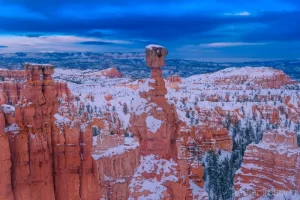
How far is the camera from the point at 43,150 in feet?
24.9

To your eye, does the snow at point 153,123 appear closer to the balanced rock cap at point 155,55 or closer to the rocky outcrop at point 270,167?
the balanced rock cap at point 155,55

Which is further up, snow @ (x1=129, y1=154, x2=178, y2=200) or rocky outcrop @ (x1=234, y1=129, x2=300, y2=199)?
snow @ (x1=129, y1=154, x2=178, y2=200)

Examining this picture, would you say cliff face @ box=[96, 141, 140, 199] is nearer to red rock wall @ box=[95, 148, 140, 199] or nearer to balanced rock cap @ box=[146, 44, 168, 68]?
red rock wall @ box=[95, 148, 140, 199]

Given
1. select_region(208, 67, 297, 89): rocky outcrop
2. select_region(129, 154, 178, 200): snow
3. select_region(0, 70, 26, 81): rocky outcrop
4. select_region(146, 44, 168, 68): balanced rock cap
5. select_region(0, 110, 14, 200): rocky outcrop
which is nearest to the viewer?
select_region(129, 154, 178, 200): snow

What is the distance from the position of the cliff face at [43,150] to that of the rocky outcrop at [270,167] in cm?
617

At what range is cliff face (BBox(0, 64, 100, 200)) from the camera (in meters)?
7.16

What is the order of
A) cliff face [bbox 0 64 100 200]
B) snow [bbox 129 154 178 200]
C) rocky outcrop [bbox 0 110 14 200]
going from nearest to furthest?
snow [bbox 129 154 178 200]
rocky outcrop [bbox 0 110 14 200]
cliff face [bbox 0 64 100 200]

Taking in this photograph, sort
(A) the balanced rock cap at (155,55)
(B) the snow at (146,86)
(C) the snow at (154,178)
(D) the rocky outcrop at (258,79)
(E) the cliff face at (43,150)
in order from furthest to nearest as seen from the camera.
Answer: (D) the rocky outcrop at (258,79) → (E) the cliff face at (43,150) → (B) the snow at (146,86) → (A) the balanced rock cap at (155,55) → (C) the snow at (154,178)

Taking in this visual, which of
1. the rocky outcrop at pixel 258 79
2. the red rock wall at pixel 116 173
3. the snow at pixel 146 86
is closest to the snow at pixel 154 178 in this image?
the snow at pixel 146 86

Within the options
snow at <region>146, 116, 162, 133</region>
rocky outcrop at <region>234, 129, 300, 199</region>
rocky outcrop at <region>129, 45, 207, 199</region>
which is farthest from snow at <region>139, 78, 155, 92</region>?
rocky outcrop at <region>234, 129, 300, 199</region>

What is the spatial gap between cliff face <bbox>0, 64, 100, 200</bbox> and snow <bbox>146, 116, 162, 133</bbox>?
200 cm

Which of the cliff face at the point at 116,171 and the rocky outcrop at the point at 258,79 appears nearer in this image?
the cliff face at the point at 116,171

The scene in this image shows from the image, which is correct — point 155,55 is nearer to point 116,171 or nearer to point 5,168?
point 5,168

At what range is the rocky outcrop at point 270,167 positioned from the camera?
1247 cm
